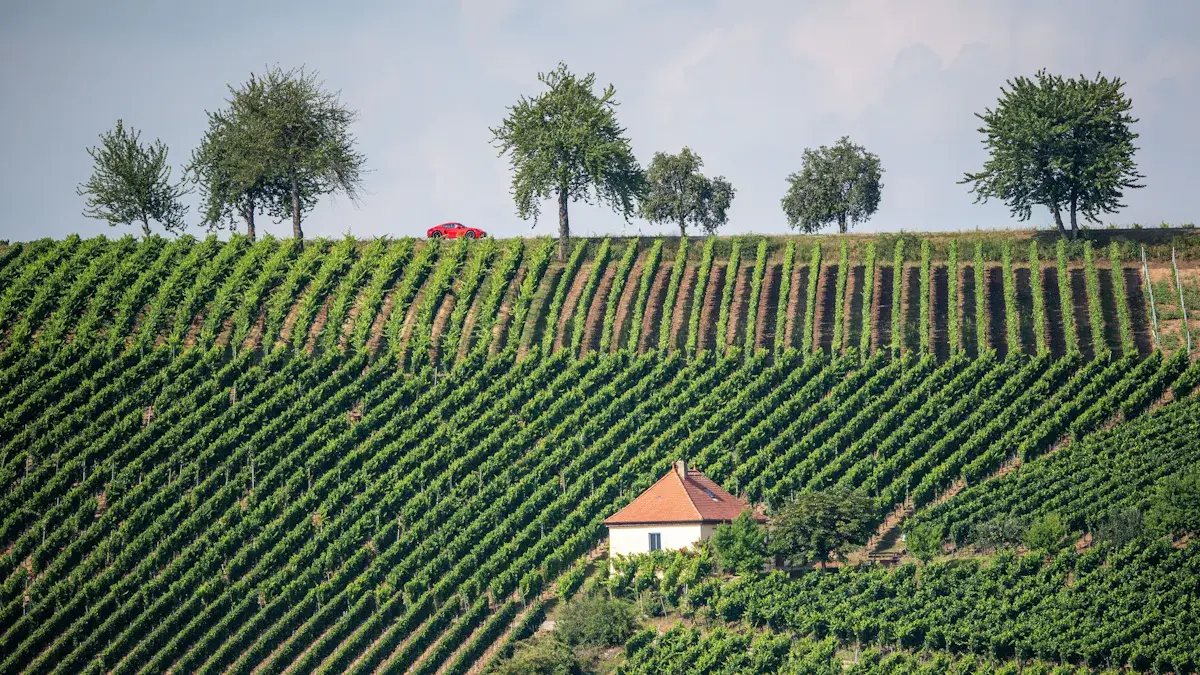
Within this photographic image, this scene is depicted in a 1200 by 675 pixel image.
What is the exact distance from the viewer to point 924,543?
65250 mm

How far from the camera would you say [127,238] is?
286 feet

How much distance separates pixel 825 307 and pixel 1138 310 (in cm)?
1442

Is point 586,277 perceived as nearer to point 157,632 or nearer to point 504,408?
point 504,408

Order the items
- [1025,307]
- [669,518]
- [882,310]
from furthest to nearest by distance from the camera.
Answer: [882,310] < [1025,307] < [669,518]

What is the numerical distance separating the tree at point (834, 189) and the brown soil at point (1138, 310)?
2300 centimetres

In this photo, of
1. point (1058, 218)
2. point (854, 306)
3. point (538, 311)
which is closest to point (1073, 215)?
point (1058, 218)

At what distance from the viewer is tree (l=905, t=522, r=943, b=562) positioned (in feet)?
213

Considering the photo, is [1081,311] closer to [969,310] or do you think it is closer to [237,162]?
[969,310]

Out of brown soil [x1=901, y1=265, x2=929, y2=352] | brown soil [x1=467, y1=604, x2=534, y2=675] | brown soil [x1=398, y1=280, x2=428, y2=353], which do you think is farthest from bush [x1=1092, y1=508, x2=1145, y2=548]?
brown soil [x1=398, y1=280, x2=428, y2=353]

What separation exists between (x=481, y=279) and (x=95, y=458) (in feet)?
71.4

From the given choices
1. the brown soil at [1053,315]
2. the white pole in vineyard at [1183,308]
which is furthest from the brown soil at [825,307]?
the white pole in vineyard at [1183,308]

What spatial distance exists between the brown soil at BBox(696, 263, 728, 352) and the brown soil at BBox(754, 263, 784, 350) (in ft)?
6.54

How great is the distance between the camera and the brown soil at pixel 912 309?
77.5 meters

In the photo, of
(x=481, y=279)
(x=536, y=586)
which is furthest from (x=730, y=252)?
(x=536, y=586)
